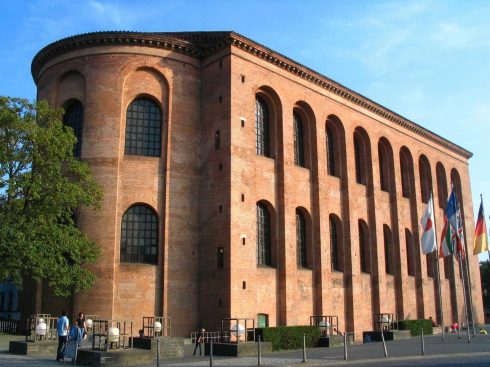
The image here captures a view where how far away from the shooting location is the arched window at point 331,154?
111 ft

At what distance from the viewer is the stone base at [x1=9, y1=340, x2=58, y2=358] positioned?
18297 mm

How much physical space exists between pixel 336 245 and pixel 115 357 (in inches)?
776

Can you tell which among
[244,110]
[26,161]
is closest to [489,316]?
[244,110]

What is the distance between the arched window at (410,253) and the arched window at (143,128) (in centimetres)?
2185

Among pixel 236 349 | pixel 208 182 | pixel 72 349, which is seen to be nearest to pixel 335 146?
pixel 208 182

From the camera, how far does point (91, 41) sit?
27.1 metres

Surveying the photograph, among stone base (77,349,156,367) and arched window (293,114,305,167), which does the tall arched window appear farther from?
stone base (77,349,156,367)

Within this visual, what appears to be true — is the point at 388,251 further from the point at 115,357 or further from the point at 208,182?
the point at 115,357

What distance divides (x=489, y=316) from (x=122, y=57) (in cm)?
5044

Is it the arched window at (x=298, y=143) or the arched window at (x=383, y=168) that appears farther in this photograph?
the arched window at (x=383, y=168)

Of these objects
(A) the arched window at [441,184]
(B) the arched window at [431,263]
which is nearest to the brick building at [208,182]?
(B) the arched window at [431,263]

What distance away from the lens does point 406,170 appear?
41.2 meters

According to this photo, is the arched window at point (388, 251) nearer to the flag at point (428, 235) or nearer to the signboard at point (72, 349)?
the flag at point (428, 235)

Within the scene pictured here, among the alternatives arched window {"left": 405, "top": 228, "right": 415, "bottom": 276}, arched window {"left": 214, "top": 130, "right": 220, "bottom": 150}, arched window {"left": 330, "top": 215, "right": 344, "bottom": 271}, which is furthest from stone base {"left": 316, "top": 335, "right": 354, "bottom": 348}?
arched window {"left": 405, "top": 228, "right": 415, "bottom": 276}
